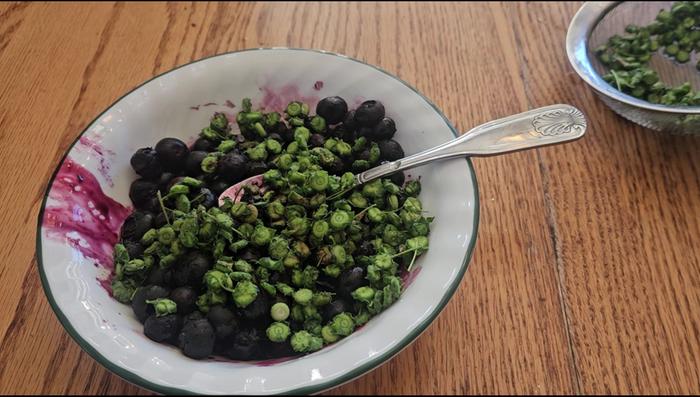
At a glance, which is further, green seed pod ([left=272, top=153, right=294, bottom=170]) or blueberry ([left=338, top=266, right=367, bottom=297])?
green seed pod ([left=272, top=153, right=294, bottom=170])

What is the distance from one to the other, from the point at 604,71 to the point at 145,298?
2.72 ft

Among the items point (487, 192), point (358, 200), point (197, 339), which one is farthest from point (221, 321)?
point (487, 192)

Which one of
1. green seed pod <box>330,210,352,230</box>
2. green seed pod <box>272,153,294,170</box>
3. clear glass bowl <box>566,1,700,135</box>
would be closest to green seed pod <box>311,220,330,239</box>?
green seed pod <box>330,210,352,230</box>

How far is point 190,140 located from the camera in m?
0.87

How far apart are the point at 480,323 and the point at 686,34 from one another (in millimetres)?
677

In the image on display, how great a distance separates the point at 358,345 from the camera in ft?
1.92

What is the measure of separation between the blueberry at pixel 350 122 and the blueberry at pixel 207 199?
22cm

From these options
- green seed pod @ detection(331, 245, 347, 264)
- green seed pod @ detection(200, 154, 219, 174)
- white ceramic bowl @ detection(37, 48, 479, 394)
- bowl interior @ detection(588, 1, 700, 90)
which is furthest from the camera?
bowl interior @ detection(588, 1, 700, 90)

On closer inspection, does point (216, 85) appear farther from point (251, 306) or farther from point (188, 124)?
point (251, 306)

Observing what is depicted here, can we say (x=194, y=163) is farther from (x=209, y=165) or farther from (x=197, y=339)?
(x=197, y=339)

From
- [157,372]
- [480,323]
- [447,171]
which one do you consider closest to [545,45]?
[447,171]

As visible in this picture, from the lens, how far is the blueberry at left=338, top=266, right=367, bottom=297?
67cm

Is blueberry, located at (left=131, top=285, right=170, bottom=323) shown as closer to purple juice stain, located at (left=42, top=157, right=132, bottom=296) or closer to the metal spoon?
purple juice stain, located at (left=42, top=157, right=132, bottom=296)

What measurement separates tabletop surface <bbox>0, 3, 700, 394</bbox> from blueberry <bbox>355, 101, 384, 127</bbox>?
0.21 meters
